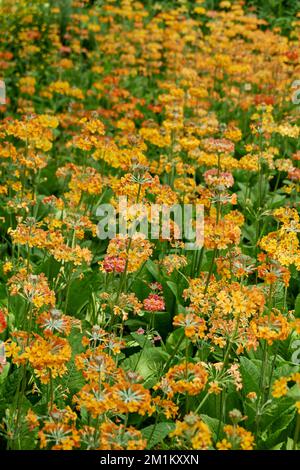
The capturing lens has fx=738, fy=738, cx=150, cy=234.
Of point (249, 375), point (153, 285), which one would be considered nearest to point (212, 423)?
point (249, 375)

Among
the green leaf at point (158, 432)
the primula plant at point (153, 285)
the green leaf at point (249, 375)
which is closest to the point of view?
the primula plant at point (153, 285)

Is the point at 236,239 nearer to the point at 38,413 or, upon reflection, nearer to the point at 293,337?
the point at 293,337

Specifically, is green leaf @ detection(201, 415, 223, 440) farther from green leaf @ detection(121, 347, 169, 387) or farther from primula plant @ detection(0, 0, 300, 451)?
green leaf @ detection(121, 347, 169, 387)

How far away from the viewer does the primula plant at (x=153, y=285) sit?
9.61 feet

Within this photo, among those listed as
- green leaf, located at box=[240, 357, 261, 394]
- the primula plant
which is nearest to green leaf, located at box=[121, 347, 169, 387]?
the primula plant

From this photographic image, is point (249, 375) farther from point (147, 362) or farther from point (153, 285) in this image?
point (153, 285)

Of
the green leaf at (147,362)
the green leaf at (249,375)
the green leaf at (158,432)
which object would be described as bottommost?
the green leaf at (158,432)

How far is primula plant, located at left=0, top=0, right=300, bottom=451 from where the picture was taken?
2.93 meters

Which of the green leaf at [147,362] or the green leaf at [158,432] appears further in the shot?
the green leaf at [147,362]

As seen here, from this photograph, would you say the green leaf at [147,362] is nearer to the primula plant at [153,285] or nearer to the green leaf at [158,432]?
the primula plant at [153,285]

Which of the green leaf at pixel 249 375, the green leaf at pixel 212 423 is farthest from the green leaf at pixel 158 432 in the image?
the green leaf at pixel 249 375

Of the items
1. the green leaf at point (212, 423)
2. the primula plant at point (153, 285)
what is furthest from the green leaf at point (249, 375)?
the green leaf at point (212, 423)

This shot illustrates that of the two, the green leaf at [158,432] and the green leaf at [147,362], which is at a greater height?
the green leaf at [147,362]

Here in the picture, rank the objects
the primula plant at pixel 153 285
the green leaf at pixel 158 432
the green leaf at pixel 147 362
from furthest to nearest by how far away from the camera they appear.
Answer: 1. the green leaf at pixel 147 362
2. the green leaf at pixel 158 432
3. the primula plant at pixel 153 285
